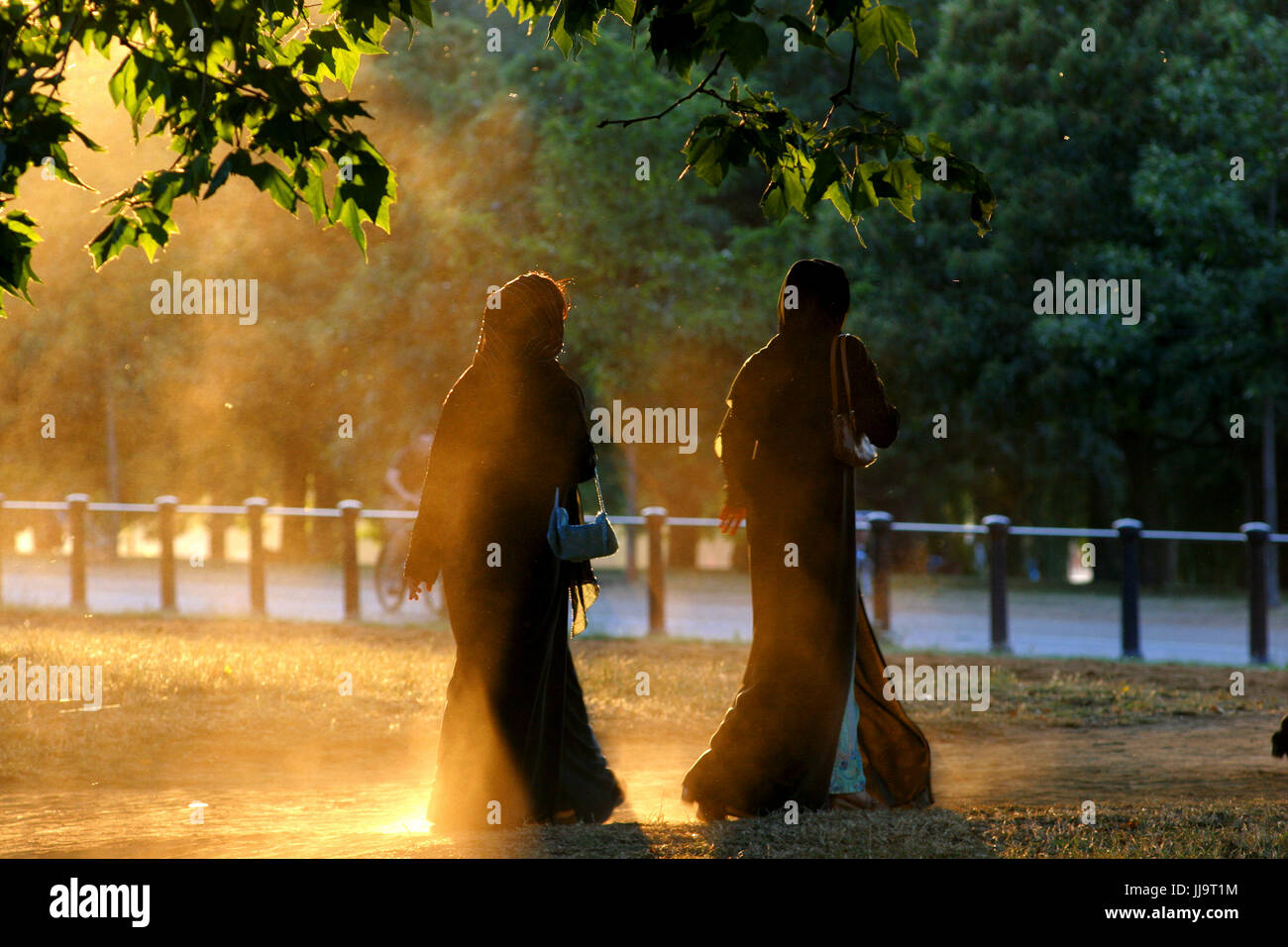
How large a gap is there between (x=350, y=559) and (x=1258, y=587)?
343 inches

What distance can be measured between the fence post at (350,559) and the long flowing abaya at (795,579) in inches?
392

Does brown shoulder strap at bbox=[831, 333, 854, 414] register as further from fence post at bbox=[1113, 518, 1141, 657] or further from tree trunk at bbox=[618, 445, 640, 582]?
tree trunk at bbox=[618, 445, 640, 582]

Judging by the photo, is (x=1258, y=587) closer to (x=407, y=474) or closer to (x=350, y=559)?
(x=350, y=559)

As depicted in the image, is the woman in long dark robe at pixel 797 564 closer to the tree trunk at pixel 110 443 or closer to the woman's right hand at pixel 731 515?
the woman's right hand at pixel 731 515

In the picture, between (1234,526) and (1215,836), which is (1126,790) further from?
(1234,526)

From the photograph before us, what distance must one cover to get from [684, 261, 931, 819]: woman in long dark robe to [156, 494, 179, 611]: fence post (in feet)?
37.9

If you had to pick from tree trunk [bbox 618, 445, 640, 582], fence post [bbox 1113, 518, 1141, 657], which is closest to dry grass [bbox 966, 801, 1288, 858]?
fence post [bbox 1113, 518, 1141, 657]

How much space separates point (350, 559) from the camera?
56.4ft

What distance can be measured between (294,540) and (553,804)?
27095 mm

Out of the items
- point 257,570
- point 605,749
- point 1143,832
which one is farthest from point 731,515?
point 257,570

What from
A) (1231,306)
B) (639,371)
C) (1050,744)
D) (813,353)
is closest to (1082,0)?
(1231,306)

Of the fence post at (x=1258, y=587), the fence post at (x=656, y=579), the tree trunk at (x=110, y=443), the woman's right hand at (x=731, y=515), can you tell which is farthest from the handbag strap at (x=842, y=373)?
the tree trunk at (x=110, y=443)

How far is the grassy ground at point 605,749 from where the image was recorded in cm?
636

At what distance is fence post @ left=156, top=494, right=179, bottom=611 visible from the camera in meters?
17.7
